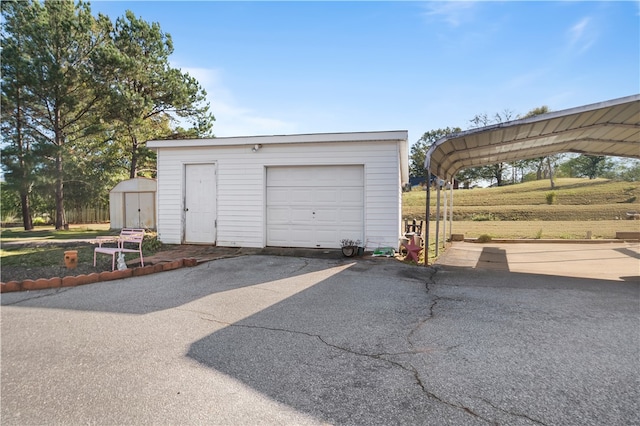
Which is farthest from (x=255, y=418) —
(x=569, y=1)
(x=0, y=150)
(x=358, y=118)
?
(x=0, y=150)

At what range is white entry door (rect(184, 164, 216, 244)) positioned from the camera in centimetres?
1026

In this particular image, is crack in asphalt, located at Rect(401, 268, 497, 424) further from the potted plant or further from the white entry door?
the white entry door

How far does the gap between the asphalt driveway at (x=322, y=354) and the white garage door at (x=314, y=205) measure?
139 inches

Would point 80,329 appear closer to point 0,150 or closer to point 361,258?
point 361,258

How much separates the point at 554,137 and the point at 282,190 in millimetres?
7111

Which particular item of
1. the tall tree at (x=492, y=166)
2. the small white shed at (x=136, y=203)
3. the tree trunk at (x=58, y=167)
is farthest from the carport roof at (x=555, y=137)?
the tall tree at (x=492, y=166)

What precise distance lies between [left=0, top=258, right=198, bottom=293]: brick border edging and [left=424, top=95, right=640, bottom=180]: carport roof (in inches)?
241

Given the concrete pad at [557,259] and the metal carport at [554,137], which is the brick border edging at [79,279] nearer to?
the metal carport at [554,137]

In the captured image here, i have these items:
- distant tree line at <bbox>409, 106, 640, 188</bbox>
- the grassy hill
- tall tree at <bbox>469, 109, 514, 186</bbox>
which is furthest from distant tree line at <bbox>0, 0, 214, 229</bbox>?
tall tree at <bbox>469, 109, 514, 186</bbox>

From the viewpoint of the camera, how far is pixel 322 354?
341 centimetres

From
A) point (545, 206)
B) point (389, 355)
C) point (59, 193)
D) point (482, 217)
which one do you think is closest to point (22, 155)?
point (59, 193)

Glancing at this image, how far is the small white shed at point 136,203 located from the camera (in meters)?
19.3

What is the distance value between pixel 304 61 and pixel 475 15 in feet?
14.8

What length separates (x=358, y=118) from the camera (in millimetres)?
16188
